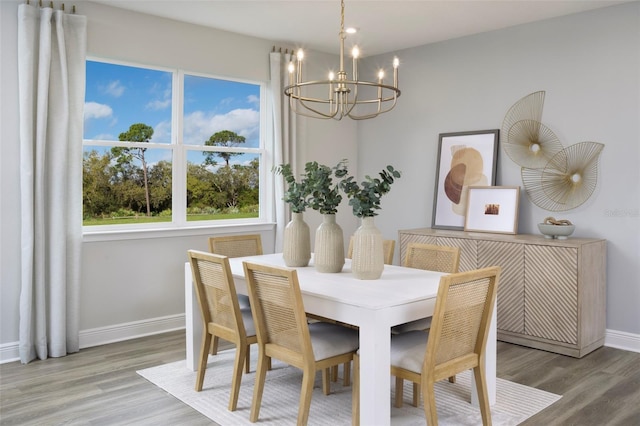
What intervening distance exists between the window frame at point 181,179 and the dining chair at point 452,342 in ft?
8.31

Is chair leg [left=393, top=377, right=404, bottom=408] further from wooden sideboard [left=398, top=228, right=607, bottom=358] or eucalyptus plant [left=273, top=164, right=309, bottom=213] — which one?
wooden sideboard [left=398, top=228, right=607, bottom=358]

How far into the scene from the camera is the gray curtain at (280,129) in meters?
5.14

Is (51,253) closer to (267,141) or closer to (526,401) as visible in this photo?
(267,141)

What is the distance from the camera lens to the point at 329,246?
312cm

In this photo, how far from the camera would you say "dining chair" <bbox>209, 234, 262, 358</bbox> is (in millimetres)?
3869

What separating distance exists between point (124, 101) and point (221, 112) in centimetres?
90

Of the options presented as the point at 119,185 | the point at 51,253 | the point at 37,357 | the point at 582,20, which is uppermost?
the point at 582,20

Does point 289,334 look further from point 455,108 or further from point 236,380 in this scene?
point 455,108

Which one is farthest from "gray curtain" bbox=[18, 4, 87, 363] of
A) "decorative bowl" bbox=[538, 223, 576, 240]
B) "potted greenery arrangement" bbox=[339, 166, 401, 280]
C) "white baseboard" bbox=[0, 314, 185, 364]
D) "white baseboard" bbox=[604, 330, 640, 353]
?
"white baseboard" bbox=[604, 330, 640, 353]

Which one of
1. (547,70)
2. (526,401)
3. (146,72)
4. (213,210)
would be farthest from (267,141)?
(526,401)

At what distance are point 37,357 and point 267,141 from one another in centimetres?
266

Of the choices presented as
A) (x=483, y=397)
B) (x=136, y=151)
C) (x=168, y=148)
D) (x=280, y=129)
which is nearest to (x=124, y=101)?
(x=136, y=151)

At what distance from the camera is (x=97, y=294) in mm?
4223

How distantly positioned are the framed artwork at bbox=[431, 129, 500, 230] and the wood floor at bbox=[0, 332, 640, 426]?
1348 millimetres
